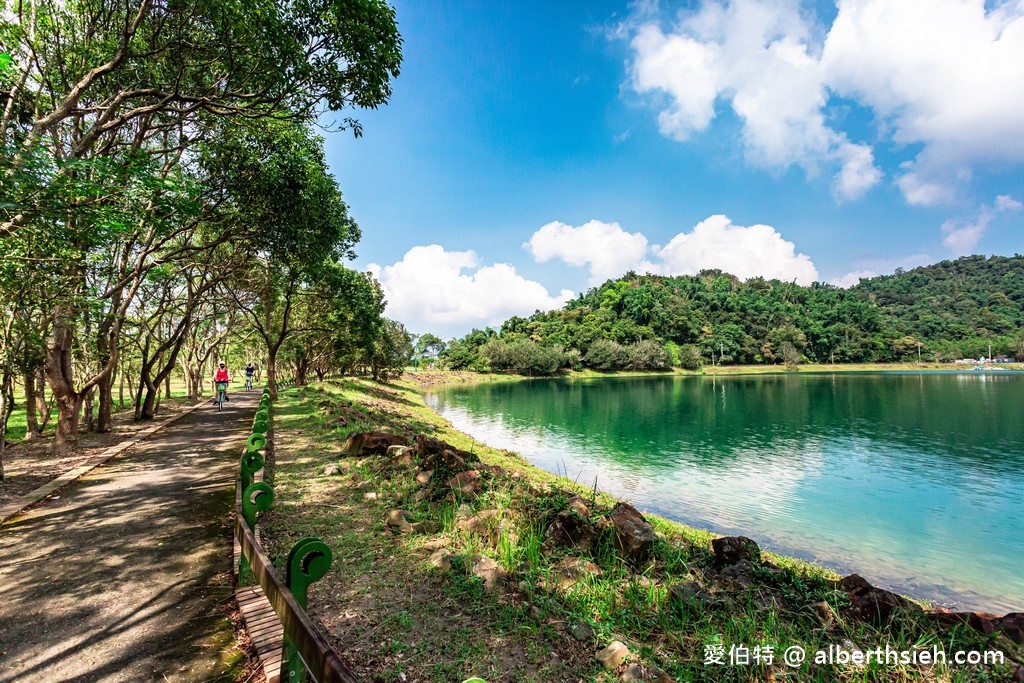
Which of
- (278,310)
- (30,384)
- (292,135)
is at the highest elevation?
(292,135)

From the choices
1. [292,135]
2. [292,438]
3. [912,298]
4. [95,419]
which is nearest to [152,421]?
[95,419]

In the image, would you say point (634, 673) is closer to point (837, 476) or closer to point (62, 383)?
point (62, 383)

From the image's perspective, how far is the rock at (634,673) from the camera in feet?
9.89

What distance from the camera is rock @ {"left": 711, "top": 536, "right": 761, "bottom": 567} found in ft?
18.1

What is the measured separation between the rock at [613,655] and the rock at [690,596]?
3.47 ft

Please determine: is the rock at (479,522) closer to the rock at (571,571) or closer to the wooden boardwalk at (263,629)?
the rock at (571,571)

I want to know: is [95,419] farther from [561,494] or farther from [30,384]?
[561,494]

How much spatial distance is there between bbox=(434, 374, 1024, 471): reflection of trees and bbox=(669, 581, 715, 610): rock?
12140 millimetres

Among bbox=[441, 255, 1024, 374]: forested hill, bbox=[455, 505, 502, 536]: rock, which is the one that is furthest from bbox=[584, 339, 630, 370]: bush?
bbox=[455, 505, 502, 536]: rock

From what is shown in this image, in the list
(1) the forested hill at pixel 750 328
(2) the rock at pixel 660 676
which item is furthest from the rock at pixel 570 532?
(1) the forested hill at pixel 750 328

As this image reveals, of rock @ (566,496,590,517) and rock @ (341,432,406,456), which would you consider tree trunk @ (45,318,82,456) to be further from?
rock @ (566,496,590,517)

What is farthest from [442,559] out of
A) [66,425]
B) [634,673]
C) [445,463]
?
[66,425]

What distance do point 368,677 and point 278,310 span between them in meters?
26.7

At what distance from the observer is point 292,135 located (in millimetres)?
10883
